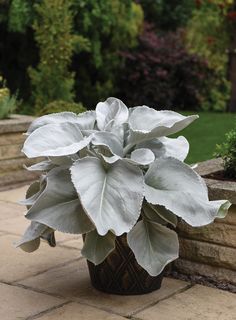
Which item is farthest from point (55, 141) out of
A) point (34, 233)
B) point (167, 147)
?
point (167, 147)

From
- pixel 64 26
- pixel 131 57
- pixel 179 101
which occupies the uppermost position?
pixel 64 26

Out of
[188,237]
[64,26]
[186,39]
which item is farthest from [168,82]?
[188,237]

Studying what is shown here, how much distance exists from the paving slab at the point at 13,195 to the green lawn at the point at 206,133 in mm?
1809

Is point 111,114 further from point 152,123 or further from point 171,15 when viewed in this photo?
point 171,15

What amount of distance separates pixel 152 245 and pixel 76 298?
50 centimetres

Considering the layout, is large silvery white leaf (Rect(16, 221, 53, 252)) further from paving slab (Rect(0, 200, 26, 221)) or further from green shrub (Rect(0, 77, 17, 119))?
green shrub (Rect(0, 77, 17, 119))

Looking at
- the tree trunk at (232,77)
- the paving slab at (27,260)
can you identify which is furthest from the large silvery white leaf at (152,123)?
the tree trunk at (232,77)

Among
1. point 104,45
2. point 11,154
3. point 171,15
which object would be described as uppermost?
point 171,15

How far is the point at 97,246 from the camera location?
322 cm

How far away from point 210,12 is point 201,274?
9.03 metres

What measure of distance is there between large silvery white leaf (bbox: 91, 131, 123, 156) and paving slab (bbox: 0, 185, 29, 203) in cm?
242

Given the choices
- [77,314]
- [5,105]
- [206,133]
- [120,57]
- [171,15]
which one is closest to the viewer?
[77,314]

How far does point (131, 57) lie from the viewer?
10.5 metres

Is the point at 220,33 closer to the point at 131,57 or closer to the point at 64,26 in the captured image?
the point at 131,57
